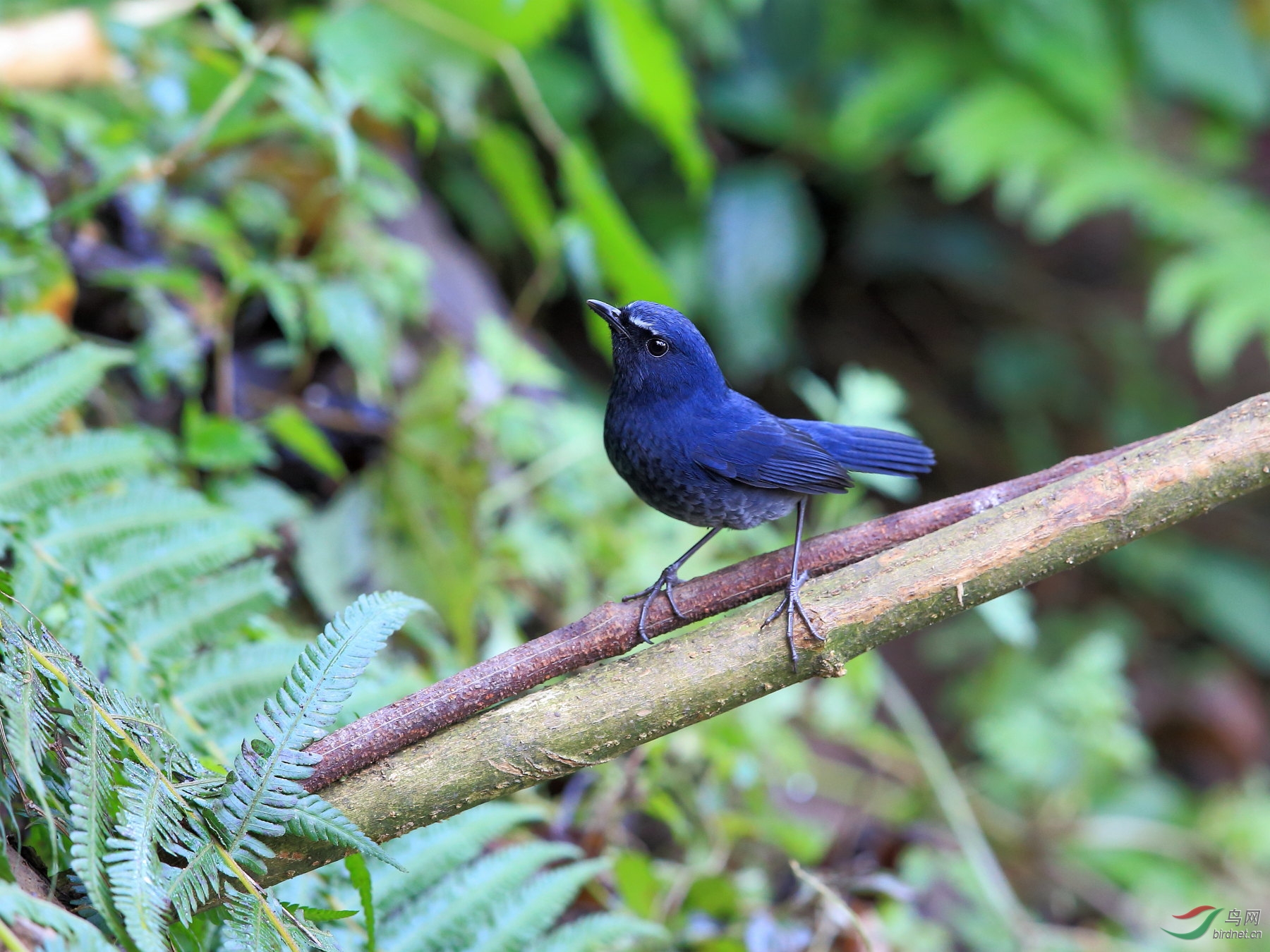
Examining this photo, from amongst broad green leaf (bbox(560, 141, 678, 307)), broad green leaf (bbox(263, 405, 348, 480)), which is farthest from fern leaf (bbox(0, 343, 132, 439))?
broad green leaf (bbox(560, 141, 678, 307))

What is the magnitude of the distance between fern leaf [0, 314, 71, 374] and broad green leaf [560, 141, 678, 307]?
6.40ft

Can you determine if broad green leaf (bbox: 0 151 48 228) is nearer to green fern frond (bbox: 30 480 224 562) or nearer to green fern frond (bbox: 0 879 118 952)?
green fern frond (bbox: 30 480 224 562)

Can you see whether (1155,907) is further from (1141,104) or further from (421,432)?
(1141,104)

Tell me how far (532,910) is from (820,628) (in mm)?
923

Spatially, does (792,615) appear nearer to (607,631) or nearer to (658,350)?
(607,631)

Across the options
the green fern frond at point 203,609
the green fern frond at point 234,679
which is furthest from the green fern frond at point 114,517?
the green fern frond at point 234,679

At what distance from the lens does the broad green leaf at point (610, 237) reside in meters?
3.96

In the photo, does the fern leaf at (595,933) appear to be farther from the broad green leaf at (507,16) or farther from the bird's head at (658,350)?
the broad green leaf at (507,16)

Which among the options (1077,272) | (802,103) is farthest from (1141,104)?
(802,103)

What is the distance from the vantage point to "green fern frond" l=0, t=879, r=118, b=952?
1272mm

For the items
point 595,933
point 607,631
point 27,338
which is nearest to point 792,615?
point 607,631

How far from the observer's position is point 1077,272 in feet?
20.9

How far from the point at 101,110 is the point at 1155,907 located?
5227mm

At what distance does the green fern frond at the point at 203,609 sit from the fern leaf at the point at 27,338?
66 cm
